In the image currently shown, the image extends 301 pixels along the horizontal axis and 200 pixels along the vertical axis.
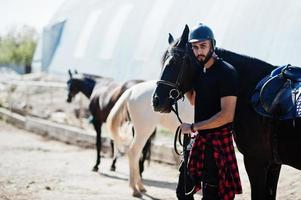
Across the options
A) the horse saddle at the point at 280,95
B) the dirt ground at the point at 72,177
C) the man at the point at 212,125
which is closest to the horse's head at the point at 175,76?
the man at the point at 212,125

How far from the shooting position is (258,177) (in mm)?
4066

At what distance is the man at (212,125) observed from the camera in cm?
374

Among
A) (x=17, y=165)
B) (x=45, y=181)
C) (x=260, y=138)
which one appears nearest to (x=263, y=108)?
(x=260, y=138)

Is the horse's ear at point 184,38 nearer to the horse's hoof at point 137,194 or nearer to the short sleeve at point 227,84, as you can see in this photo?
the short sleeve at point 227,84

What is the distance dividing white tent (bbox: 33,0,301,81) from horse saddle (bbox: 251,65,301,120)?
453 centimetres

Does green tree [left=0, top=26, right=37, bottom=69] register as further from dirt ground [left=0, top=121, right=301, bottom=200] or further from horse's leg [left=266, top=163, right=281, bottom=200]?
horse's leg [left=266, top=163, right=281, bottom=200]

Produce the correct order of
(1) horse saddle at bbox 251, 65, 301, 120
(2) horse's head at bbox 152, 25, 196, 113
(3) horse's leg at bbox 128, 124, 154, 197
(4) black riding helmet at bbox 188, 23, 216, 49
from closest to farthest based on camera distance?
1. (4) black riding helmet at bbox 188, 23, 216, 49
2. (2) horse's head at bbox 152, 25, 196, 113
3. (1) horse saddle at bbox 251, 65, 301, 120
4. (3) horse's leg at bbox 128, 124, 154, 197

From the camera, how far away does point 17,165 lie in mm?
9391

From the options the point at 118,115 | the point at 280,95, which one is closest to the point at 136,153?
the point at 118,115

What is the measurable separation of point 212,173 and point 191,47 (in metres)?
1.00

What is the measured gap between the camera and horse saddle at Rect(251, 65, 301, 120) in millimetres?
4105

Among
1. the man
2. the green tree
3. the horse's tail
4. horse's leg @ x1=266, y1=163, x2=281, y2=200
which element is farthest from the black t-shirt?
the green tree

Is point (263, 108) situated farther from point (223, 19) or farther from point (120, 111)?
point (223, 19)

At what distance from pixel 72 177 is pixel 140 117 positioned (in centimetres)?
193
